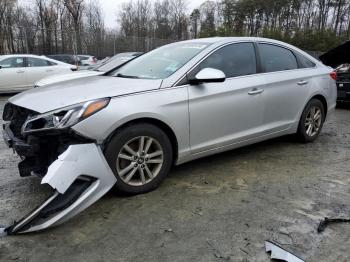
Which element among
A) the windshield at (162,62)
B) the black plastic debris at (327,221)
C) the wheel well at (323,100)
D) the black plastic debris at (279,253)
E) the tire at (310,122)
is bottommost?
the black plastic debris at (327,221)

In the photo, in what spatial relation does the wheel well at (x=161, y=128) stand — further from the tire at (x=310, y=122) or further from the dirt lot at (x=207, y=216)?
the tire at (x=310, y=122)

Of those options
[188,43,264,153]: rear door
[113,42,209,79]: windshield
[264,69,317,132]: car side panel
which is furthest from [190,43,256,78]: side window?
[264,69,317,132]: car side panel

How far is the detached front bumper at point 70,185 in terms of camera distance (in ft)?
9.87

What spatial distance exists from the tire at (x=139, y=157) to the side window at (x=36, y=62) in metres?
9.86

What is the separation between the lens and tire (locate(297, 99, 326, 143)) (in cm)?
548

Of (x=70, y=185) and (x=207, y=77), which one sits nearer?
(x=70, y=185)

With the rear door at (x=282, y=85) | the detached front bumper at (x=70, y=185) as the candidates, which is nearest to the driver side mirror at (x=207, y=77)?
the rear door at (x=282, y=85)

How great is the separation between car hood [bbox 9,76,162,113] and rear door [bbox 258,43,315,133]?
1675mm

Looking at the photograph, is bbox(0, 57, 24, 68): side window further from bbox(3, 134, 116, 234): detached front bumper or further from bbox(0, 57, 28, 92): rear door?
bbox(3, 134, 116, 234): detached front bumper

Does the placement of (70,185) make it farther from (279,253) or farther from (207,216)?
(279,253)

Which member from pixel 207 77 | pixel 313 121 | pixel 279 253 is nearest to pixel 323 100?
pixel 313 121

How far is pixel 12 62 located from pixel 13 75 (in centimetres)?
47

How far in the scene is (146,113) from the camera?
3623mm

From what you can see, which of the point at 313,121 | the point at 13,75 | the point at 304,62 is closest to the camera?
the point at 304,62
